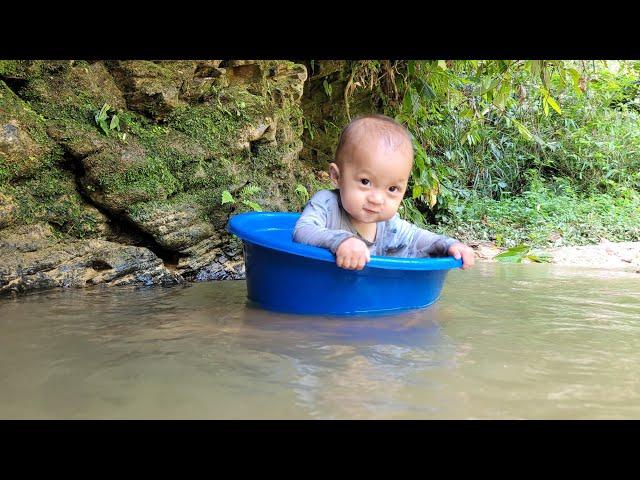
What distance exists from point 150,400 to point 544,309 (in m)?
2.10

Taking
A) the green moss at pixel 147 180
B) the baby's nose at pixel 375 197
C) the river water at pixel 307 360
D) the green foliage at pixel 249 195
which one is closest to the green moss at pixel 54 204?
the green moss at pixel 147 180

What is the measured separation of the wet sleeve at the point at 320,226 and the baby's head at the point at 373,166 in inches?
3.8

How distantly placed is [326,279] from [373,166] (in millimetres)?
579

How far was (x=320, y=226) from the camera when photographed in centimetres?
286

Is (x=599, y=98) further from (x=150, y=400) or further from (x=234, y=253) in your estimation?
(x=150, y=400)

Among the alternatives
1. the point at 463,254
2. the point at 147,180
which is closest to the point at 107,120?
the point at 147,180

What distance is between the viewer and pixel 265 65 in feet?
15.7

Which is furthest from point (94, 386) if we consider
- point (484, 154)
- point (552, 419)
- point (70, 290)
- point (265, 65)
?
point (484, 154)

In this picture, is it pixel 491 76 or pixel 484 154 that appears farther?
pixel 484 154

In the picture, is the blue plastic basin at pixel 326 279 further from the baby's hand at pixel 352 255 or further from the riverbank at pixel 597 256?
the riverbank at pixel 597 256

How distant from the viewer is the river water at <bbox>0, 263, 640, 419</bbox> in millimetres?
1467

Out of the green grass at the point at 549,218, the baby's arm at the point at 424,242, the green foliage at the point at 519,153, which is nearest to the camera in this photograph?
the baby's arm at the point at 424,242

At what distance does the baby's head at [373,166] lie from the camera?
279cm

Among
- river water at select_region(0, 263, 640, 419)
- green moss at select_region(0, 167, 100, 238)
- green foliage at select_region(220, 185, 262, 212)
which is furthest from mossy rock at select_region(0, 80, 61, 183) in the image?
green foliage at select_region(220, 185, 262, 212)
